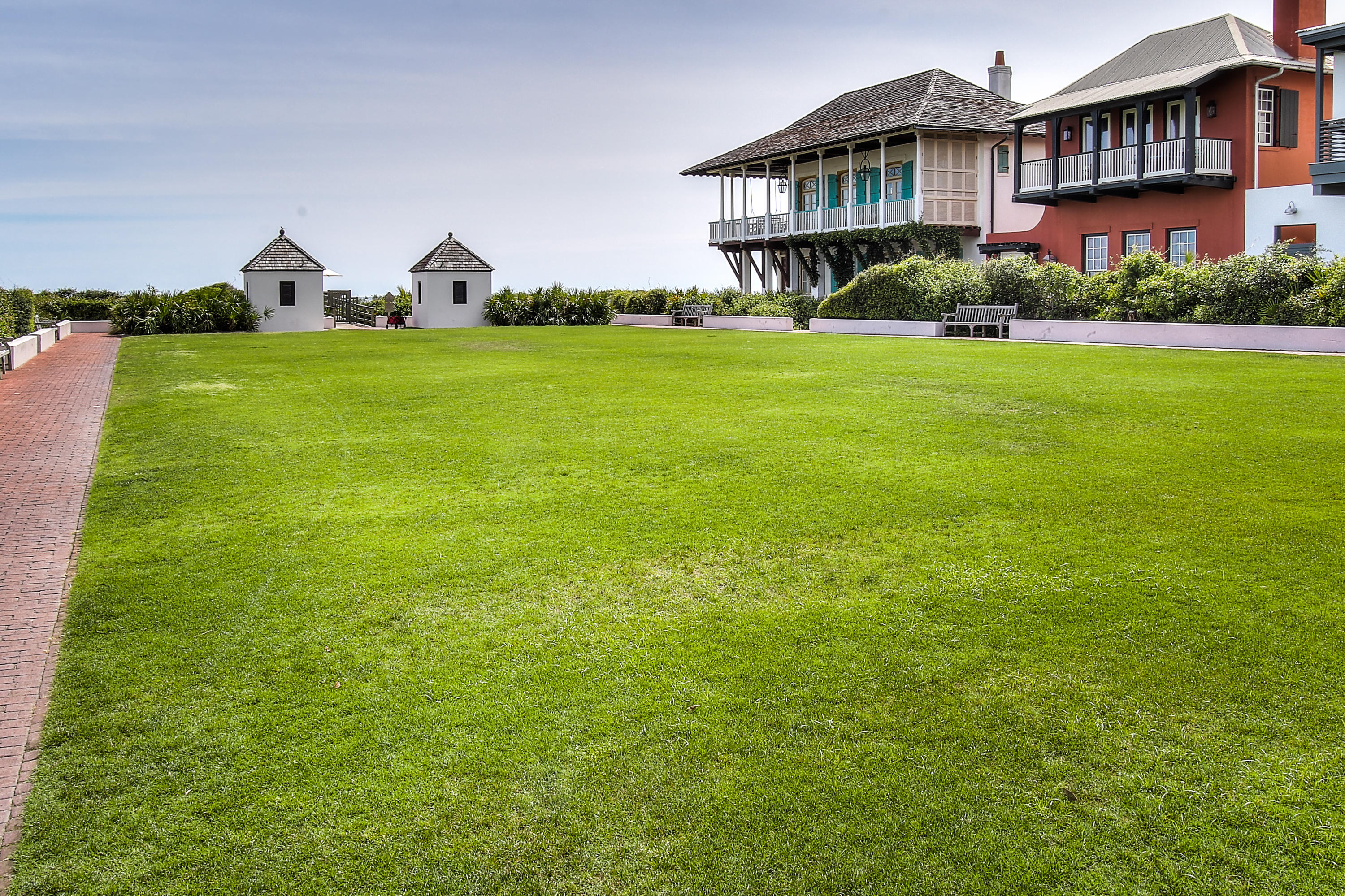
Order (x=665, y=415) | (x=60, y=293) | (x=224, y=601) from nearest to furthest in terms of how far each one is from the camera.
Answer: (x=224, y=601), (x=665, y=415), (x=60, y=293)

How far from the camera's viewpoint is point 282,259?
43719mm

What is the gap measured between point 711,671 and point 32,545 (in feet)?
16.7


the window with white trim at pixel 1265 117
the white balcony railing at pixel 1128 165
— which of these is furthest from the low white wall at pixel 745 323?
the window with white trim at pixel 1265 117

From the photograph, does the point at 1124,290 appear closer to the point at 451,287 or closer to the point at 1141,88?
the point at 1141,88

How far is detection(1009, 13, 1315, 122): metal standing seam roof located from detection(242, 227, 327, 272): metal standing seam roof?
27.9 m

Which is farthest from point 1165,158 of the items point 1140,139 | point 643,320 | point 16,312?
point 16,312

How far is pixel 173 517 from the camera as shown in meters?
7.71

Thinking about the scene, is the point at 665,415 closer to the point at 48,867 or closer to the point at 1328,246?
the point at 48,867

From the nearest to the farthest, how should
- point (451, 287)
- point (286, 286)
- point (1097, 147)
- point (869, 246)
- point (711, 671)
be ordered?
point (711, 671) < point (1097, 147) < point (869, 246) < point (286, 286) < point (451, 287)

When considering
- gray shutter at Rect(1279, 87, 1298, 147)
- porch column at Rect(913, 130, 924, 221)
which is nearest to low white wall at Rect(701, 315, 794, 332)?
porch column at Rect(913, 130, 924, 221)

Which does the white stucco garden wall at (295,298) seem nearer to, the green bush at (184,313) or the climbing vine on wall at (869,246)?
the green bush at (184,313)

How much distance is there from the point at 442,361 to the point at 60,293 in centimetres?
3980

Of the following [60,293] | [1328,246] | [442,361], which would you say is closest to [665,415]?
[442,361]

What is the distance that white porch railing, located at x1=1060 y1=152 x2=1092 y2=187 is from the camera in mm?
30797
